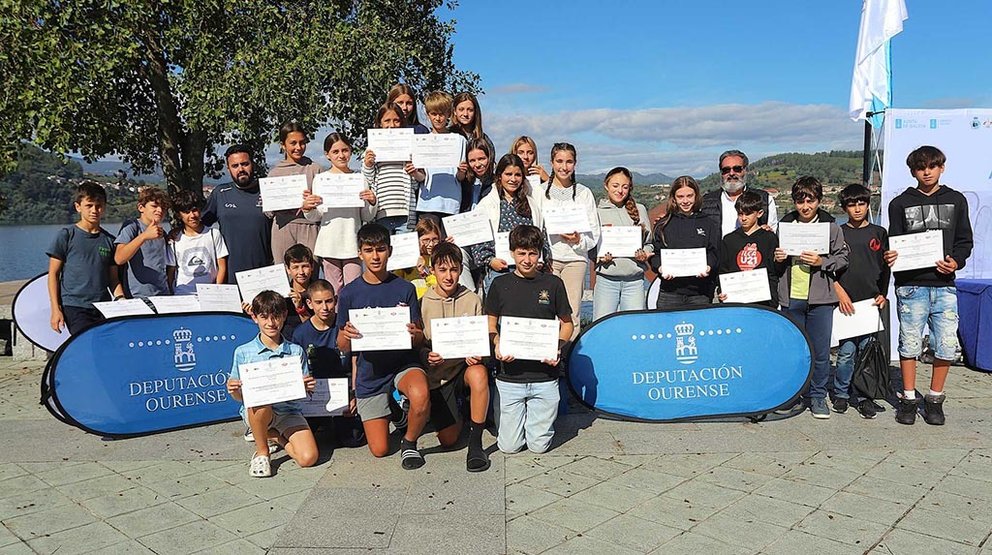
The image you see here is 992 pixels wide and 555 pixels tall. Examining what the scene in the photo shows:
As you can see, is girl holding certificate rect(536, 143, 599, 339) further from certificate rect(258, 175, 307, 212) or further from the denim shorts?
the denim shorts

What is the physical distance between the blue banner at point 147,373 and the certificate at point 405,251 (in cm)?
132

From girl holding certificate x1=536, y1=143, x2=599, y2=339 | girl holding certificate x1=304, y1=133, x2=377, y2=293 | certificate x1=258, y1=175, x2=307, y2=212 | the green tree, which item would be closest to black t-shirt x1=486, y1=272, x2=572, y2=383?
girl holding certificate x1=536, y1=143, x2=599, y2=339

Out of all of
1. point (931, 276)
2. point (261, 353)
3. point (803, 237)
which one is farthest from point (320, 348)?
point (931, 276)

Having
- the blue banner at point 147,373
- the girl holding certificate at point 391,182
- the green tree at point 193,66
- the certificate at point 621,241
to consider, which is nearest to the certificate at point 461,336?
the girl holding certificate at point 391,182

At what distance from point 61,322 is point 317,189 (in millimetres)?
2089

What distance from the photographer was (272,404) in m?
4.57

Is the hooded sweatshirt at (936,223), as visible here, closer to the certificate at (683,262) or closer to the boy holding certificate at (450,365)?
the certificate at (683,262)

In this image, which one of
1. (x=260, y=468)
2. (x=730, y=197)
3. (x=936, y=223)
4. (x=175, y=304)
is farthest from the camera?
(x=730, y=197)

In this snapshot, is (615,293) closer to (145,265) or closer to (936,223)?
(936,223)

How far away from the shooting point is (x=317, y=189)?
17.7 ft

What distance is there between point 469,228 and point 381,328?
1038mm

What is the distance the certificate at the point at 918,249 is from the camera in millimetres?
5109

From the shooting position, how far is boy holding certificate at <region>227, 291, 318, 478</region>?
4.41 meters

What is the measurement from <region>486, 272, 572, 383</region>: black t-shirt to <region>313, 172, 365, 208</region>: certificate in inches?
51.0
